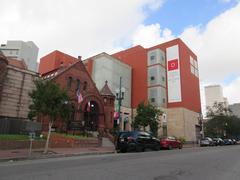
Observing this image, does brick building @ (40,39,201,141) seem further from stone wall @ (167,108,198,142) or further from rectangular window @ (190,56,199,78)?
rectangular window @ (190,56,199,78)

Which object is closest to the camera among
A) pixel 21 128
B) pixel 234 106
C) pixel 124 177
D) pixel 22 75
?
pixel 124 177

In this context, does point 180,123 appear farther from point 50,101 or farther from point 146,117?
point 50,101

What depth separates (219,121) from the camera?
226 feet

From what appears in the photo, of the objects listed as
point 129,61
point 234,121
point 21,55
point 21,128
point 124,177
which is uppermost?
point 21,55

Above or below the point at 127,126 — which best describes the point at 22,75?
above

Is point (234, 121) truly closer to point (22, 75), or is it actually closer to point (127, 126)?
point (127, 126)

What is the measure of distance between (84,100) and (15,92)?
9665 mm

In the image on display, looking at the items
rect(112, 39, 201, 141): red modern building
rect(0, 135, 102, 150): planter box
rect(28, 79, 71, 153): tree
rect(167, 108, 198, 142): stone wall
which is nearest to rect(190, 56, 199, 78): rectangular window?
rect(112, 39, 201, 141): red modern building

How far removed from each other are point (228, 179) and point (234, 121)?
74.5m

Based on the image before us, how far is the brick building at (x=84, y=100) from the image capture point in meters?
34.2

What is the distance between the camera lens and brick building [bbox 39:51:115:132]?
3422 cm

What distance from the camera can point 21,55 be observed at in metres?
108

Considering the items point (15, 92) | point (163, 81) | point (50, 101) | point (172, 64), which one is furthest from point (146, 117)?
point (172, 64)

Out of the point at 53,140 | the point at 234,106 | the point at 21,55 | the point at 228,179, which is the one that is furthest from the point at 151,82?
the point at 234,106
